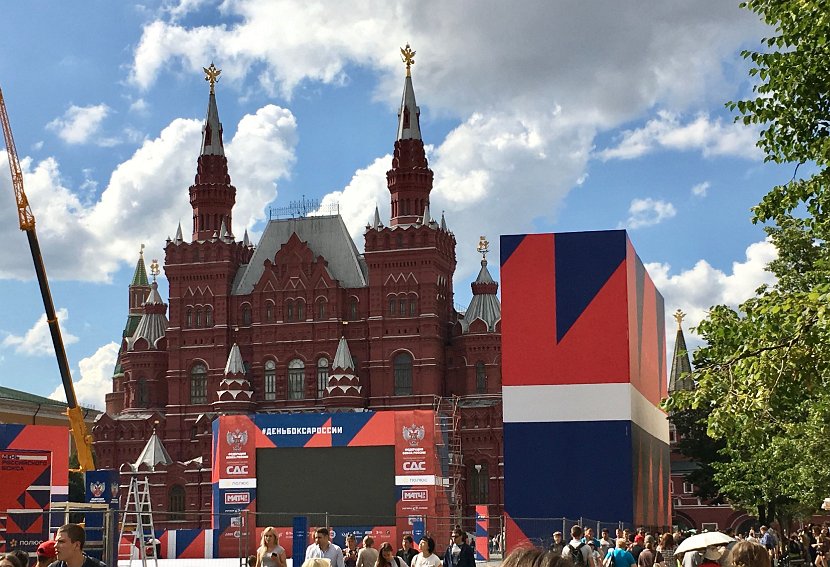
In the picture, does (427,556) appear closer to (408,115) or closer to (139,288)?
(408,115)

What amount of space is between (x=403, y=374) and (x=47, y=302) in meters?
26.8

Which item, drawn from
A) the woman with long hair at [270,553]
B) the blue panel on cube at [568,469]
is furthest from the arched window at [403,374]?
the woman with long hair at [270,553]

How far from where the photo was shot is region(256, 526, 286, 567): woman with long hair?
42.2 feet

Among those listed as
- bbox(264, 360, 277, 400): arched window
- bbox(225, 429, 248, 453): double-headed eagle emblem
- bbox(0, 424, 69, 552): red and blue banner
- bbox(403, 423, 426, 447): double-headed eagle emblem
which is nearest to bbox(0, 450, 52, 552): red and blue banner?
bbox(0, 424, 69, 552): red and blue banner

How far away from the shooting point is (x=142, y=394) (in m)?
80.6

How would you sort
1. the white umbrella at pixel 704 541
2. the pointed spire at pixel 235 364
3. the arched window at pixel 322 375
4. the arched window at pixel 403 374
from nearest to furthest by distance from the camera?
the white umbrella at pixel 704 541 → the arched window at pixel 403 374 → the pointed spire at pixel 235 364 → the arched window at pixel 322 375

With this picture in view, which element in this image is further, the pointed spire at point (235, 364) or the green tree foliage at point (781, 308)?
the pointed spire at point (235, 364)

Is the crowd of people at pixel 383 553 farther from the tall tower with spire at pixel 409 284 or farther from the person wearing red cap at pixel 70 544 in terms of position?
the tall tower with spire at pixel 409 284

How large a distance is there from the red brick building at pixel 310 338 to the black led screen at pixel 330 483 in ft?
59.2

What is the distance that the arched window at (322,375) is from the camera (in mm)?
75375

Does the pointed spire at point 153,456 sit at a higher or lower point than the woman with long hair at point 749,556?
lower

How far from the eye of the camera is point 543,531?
3447 cm

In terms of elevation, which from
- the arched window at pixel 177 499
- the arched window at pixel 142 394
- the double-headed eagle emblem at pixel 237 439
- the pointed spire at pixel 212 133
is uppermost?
the pointed spire at pixel 212 133

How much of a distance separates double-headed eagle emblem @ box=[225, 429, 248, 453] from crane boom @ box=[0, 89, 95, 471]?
24.7 feet
